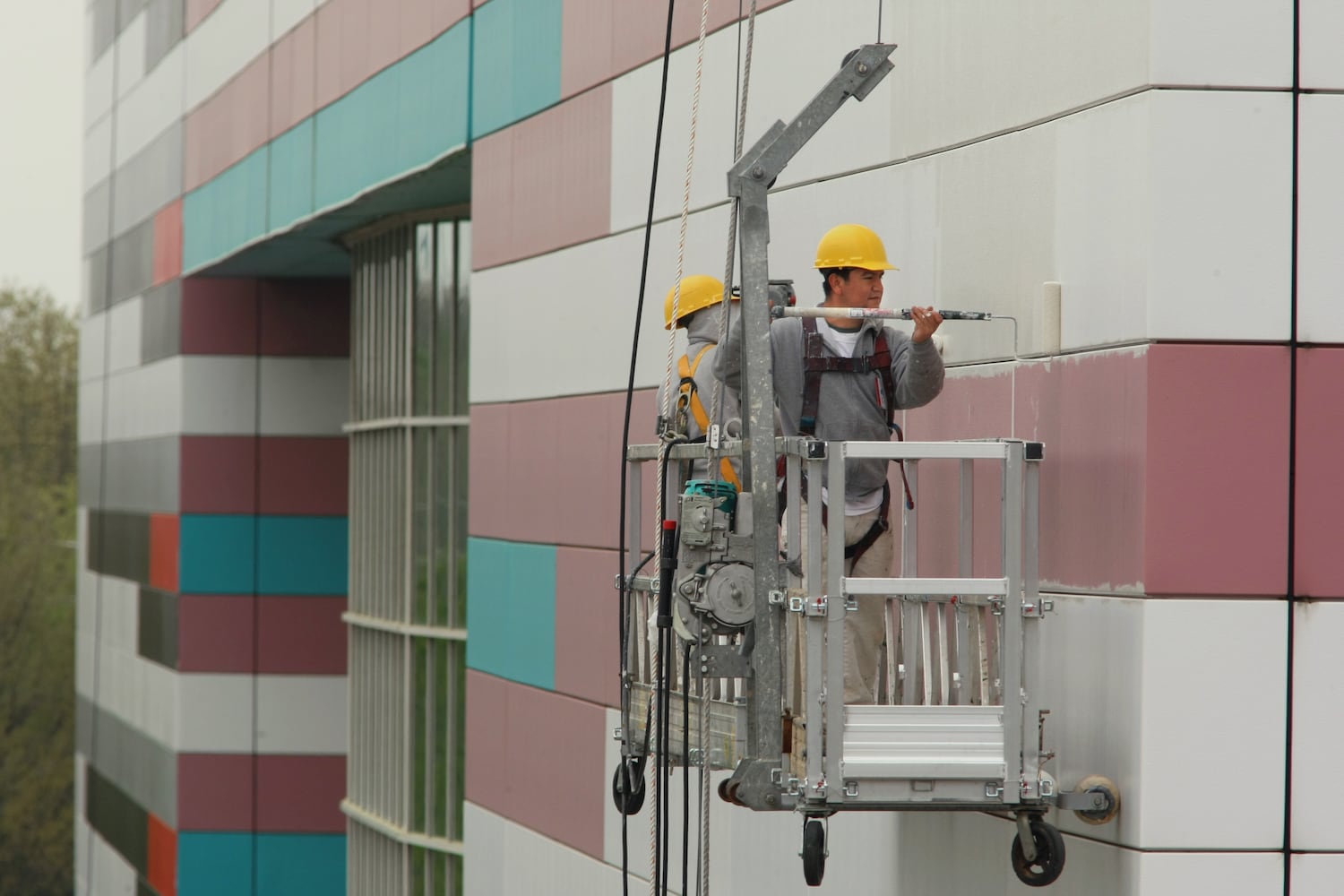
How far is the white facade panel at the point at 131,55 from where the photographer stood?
67.8 ft

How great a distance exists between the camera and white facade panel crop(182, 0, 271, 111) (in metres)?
15.9

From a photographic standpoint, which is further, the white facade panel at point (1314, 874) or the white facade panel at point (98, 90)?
the white facade panel at point (98, 90)

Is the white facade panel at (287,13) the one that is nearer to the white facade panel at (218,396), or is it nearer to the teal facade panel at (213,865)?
the white facade panel at (218,396)

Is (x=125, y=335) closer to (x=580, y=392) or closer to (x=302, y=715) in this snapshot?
(x=302, y=715)

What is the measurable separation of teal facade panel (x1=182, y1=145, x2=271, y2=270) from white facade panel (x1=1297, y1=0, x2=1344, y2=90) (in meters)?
11.4

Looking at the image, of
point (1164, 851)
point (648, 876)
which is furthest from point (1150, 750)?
point (648, 876)

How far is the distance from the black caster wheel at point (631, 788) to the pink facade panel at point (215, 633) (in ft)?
40.5

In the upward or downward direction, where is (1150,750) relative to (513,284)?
downward

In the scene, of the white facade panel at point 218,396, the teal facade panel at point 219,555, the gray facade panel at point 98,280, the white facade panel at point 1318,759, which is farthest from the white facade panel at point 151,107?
the white facade panel at point 1318,759

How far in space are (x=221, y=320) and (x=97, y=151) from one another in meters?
5.93

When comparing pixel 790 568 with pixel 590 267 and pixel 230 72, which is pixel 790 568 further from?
pixel 230 72

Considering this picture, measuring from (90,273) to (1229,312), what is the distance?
66.8 feet

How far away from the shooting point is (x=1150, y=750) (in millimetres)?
5352

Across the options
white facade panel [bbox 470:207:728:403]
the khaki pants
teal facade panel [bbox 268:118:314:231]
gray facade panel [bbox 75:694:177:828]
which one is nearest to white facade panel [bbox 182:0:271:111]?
teal facade panel [bbox 268:118:314:231]
